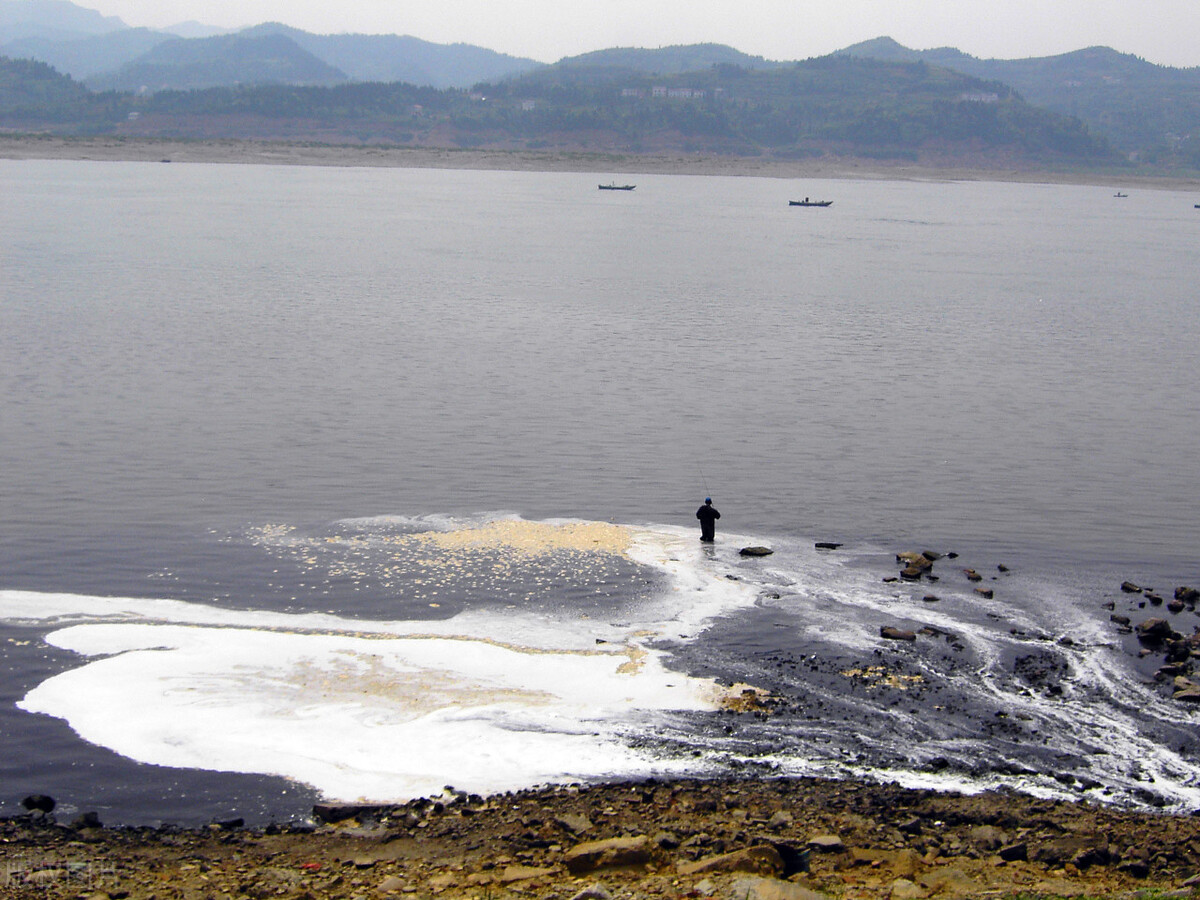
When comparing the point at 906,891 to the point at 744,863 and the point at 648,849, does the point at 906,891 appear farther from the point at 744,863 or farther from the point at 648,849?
the point at 648,849

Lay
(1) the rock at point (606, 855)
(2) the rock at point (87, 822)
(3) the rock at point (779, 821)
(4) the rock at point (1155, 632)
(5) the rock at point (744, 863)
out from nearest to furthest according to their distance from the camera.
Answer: (5) the rock at point (744, 863)
(1) the rock at point (606, 855)
(3) the rock at point (779, 821)
(2) the rock at point (87, 822)
(4) the rock at point (1155, 632)

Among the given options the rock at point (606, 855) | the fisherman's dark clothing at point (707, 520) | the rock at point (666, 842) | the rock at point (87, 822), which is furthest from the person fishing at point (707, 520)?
the rock at point (87, 822)

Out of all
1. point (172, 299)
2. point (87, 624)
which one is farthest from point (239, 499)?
point (172, 299)

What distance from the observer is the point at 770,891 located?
1628 centimetres

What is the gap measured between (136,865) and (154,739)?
197 inches

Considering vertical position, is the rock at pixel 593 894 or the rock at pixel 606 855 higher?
the rock at pixel 593 894

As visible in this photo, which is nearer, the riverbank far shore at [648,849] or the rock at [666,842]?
the riverbank far shore at [648,849]

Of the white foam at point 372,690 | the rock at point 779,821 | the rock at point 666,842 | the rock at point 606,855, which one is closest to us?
the rock at point 606,855

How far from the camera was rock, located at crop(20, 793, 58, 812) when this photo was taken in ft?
65.7

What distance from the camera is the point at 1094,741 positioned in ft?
75.6

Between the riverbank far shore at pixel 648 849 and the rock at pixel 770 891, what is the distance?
32mm

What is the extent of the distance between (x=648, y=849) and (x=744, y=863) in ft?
4.79

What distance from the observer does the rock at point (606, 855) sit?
57.1 feet

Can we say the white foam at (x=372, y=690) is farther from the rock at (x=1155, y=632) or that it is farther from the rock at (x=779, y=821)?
the rock at (x=1155, y=632)
